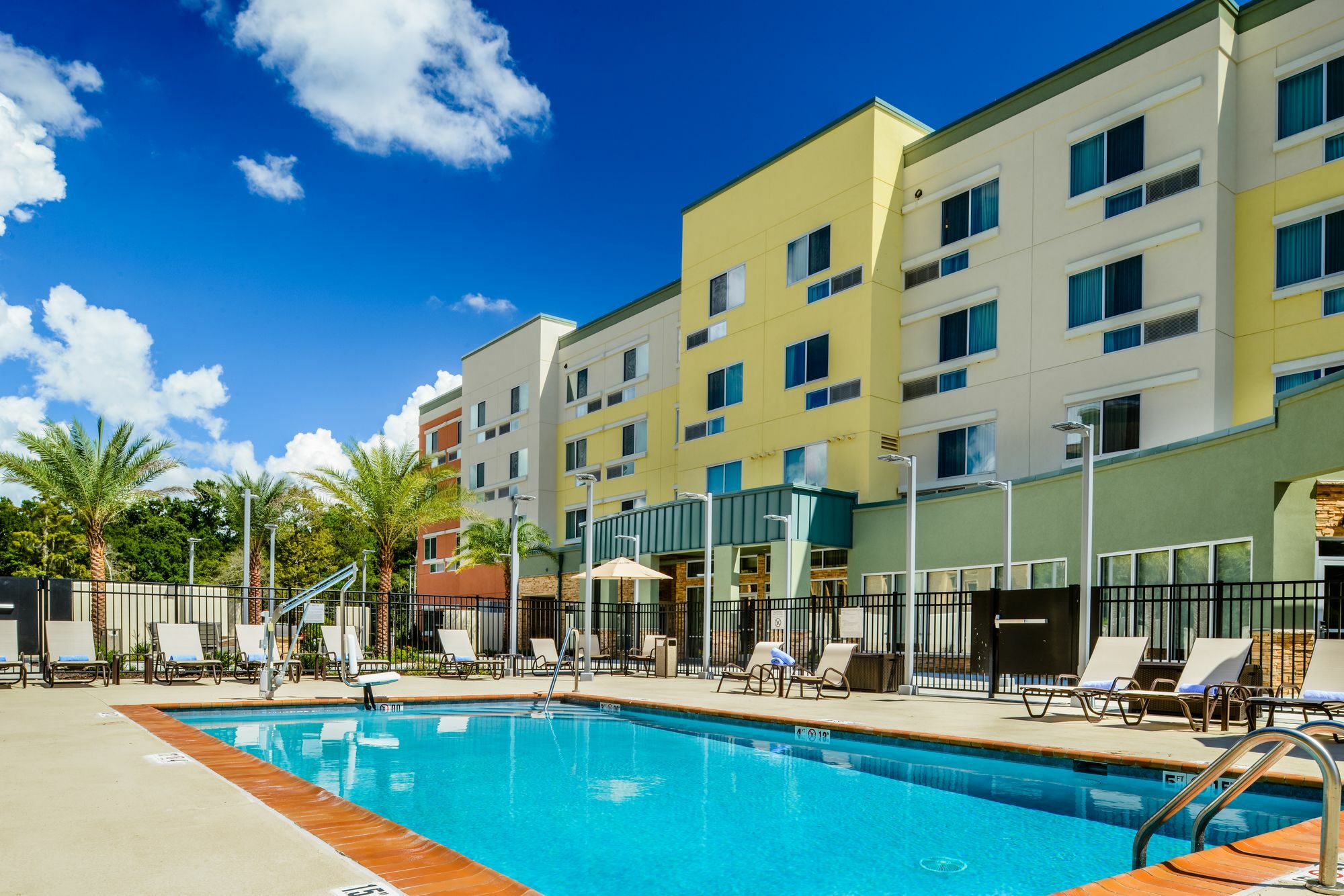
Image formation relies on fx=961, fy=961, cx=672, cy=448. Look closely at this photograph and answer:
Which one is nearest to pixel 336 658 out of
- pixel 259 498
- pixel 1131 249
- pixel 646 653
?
pixel 646 653

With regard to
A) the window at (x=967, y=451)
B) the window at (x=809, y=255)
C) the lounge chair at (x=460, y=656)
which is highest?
the window at (x=809, y=255)

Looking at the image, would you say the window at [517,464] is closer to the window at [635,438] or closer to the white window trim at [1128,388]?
the window at [635,438]

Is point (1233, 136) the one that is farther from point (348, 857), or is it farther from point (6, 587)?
point (6, 587)

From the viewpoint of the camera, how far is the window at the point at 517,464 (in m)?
42.8

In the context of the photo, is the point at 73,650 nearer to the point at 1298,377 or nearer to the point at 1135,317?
the point at 1135,317

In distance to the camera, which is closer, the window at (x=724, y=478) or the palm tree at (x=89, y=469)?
the palm tree at (x=89, y=469)

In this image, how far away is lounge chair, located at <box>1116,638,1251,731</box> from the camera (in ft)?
33.6

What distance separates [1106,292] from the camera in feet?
72.8

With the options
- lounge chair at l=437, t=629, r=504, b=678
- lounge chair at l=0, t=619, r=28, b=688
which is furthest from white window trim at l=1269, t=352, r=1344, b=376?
lounge chair at l=0, t=619, r=28, b=688

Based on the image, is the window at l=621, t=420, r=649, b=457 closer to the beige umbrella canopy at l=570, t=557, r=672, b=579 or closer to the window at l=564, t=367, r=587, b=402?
the window at l=564, t=367, r=587, b=402

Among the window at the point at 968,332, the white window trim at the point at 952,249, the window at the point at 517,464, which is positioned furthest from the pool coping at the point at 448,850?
the window at the point at 517,464

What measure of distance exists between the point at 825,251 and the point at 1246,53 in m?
11.3

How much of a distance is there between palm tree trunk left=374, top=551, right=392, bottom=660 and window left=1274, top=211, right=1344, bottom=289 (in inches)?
782

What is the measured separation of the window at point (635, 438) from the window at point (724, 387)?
5099 millimetres
